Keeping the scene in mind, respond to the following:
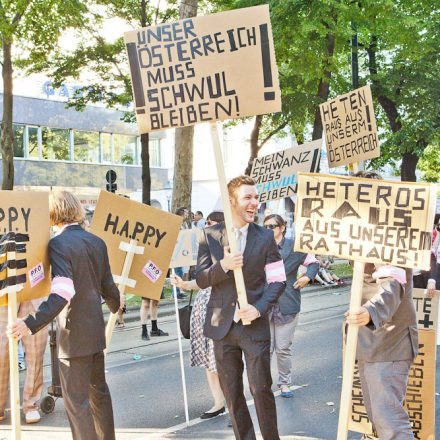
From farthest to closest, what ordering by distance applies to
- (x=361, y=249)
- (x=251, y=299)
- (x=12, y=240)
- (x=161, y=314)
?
(x=161, y=314), (x=251, y=299), (x=12, y=240), (x=361, y=249)

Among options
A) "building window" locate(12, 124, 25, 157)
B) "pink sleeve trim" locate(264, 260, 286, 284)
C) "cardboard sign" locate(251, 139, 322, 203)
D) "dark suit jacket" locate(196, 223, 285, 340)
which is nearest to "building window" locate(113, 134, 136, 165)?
"building window" locate(12, 124, 25, 157)

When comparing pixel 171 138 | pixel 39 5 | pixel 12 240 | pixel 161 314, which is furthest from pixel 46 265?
pixel 171 138

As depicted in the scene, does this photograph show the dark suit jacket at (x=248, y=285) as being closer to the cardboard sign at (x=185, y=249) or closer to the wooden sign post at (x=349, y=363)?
the wooden sign post at (x=349, y=363)

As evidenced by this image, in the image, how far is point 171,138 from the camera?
177 feet

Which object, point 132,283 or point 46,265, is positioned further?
point 132,283

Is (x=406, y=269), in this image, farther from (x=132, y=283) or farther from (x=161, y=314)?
(x=161, y=314)

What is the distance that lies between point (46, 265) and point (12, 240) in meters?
0.35

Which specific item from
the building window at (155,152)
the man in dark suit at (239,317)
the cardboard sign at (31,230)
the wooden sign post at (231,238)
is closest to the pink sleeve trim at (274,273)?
the man in dark suit at (239,317)

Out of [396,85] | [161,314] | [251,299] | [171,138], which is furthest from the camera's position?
[171,138]

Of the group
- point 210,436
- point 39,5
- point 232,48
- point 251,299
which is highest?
point 39,5

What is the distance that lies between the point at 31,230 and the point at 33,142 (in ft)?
114

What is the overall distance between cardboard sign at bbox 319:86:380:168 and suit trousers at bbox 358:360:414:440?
4484 millimetres

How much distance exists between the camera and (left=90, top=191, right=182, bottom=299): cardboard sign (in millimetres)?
6133

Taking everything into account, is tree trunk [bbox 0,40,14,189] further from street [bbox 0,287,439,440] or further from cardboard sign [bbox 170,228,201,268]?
cardboard sign [bbox 170,228,201,268]
